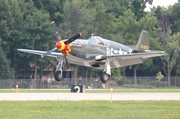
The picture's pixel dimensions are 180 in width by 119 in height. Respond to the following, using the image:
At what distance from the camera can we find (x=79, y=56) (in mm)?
47438

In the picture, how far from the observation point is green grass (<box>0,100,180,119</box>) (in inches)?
978

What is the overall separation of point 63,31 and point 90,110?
58632 mm

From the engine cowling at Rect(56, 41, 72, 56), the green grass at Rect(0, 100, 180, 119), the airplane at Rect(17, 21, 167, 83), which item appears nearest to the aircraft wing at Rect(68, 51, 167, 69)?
the airplane at Rect(17, 21, 167, 83)

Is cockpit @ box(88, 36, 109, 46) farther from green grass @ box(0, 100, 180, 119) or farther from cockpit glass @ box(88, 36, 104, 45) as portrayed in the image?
green grass @ box(0, 100, 180, 119)

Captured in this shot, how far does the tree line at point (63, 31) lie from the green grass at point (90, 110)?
49.1m

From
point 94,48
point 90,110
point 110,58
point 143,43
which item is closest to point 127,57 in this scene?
point 110,58

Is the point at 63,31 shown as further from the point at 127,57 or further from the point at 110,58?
the point at 110,58

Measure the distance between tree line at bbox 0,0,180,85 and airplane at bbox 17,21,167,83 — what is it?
94.7ft

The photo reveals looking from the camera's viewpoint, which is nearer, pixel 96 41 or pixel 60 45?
pixel 60 45

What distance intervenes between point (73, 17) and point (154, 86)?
1770 centimetres

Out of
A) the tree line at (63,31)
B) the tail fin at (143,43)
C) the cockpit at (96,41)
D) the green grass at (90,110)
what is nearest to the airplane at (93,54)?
the cockpit at (96,41)

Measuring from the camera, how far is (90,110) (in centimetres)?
2783

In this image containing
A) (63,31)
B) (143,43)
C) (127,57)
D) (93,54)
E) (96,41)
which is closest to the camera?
(93,54)

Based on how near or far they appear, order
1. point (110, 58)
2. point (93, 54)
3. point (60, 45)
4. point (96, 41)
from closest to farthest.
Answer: point (60, 45) < point (93, 54) < point (110, 58) < point (96, 41)
